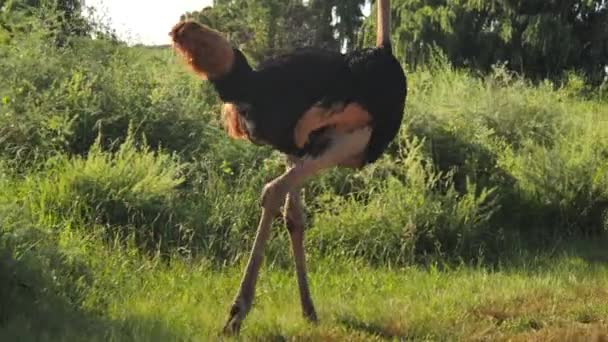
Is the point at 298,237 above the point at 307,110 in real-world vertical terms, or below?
below

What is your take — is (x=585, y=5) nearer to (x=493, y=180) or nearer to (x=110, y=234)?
(x=493, y=180)

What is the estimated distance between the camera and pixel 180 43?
4.29 m

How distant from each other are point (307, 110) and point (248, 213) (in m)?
2.92

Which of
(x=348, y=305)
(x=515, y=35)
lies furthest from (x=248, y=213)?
(x=515, y=35)

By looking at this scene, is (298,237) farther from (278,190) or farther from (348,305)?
(348,305)

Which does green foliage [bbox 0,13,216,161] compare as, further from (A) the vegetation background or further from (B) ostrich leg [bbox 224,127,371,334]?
(B) ostrich leg [bbox 224,127,371,334]

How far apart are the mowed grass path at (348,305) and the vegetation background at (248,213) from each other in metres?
0.02

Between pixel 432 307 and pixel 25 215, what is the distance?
9.53ft

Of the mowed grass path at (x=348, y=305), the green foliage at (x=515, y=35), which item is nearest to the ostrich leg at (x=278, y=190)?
the mowed grass path at (x=348, y=305)

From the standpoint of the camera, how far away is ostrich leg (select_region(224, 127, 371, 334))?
4.64 m

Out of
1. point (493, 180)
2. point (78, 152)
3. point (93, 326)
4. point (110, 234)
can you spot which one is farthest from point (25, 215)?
point (493, 180)

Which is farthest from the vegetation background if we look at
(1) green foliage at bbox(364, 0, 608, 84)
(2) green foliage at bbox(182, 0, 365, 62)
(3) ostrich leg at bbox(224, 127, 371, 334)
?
(2) green foliage at bbox(182, 0, 365, 62)

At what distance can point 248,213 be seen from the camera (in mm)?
7547

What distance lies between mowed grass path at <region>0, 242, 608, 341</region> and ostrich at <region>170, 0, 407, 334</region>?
1.82 ft
